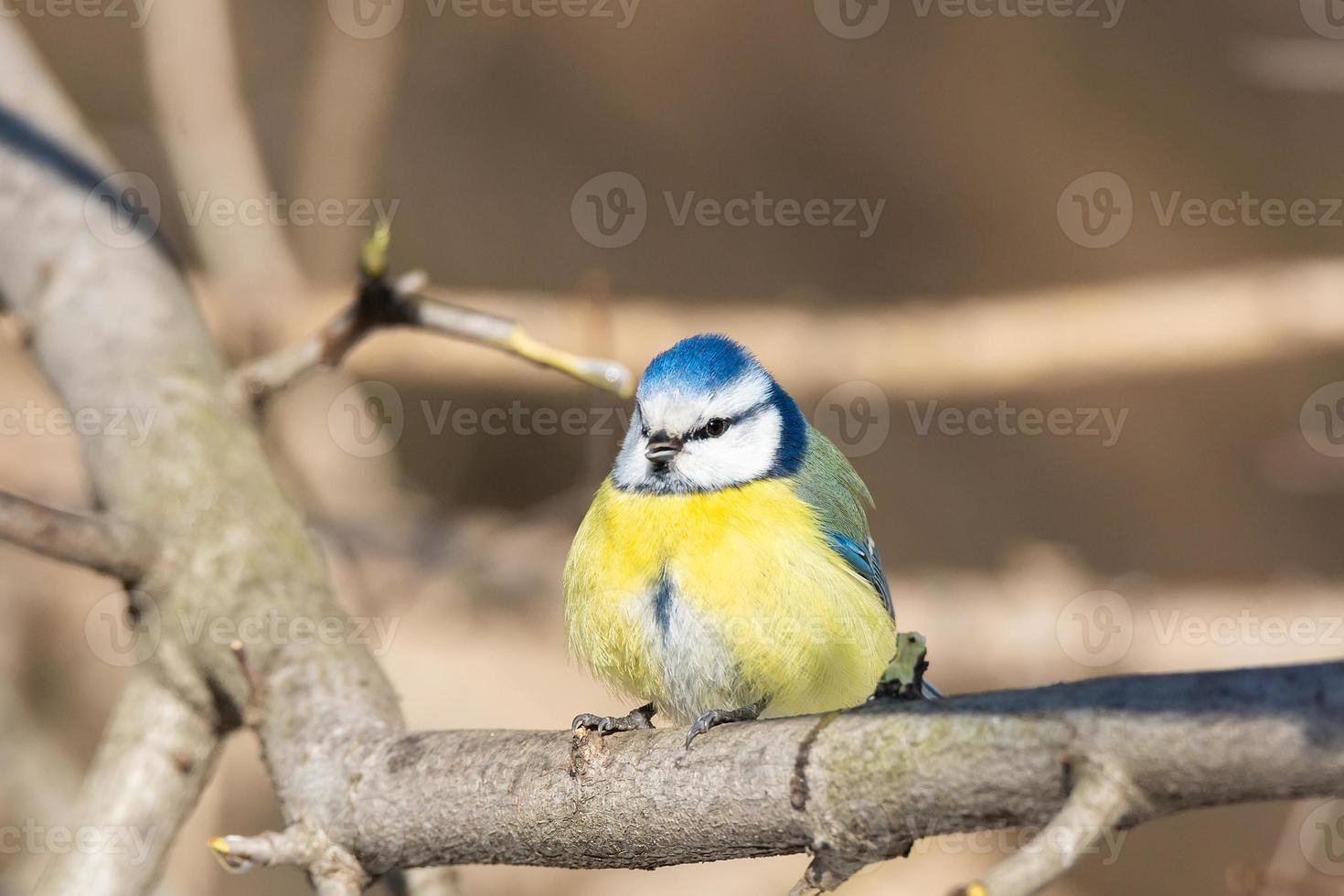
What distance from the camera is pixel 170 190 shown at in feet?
17.6

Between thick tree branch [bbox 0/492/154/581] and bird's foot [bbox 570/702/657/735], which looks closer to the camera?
bird's foot [bbox 570/702/657/735]

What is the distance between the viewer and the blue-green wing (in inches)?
94.1

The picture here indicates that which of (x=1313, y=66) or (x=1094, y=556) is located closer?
(x=1313, y=66)

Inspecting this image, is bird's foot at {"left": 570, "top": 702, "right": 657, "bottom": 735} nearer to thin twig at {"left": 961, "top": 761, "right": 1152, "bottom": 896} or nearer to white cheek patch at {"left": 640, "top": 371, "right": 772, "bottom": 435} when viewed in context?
white cheek patch at {"left": 640, "top": 371, "right": 772, "bottom": 435}

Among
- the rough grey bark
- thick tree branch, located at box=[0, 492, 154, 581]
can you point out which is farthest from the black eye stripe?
thick tree branch, located at box=[0, 492, 154, 581]

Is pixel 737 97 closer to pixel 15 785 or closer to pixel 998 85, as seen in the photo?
pixel 998 85

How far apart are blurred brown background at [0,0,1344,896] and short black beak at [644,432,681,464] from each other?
2.31m

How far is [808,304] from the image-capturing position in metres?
5.39

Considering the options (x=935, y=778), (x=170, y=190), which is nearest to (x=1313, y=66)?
(x=935, y=778)

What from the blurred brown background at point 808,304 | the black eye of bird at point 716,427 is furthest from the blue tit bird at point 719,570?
the blurred brown background at point 808,304

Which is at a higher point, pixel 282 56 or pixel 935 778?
pixel 282 56

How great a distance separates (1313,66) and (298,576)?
3.38 meters

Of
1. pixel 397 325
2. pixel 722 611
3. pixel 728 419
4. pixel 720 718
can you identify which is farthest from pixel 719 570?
pixel 397 325

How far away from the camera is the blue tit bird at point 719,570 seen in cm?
211
